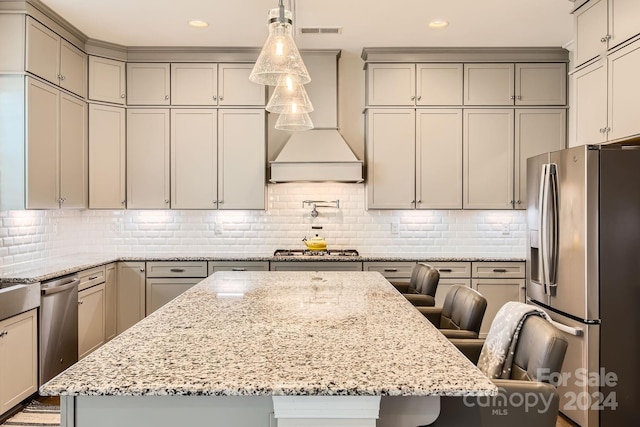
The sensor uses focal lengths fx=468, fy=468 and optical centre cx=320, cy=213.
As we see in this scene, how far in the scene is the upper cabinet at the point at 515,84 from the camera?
492 centimetres

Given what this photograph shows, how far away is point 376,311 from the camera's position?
83.7 inches

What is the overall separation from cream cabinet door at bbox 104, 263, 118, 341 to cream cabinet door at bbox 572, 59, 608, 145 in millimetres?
4291

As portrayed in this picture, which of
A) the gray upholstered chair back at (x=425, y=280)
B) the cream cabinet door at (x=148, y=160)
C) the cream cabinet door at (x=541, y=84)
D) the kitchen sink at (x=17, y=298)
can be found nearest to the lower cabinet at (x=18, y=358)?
the kitchen sink at (x=17, y=298)

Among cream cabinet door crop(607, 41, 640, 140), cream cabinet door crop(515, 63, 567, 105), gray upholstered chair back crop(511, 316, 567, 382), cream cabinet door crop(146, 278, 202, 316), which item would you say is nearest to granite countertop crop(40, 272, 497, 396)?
gray upholstered chair back crop(511, 316, 567, 382)

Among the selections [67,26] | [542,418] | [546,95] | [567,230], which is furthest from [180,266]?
[546,95]

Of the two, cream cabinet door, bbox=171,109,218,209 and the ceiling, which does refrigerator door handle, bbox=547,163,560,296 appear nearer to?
the ceiling

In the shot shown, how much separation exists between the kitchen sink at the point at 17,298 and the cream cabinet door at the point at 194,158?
184 centimetres

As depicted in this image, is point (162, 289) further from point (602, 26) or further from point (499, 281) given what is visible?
point (602, 26)

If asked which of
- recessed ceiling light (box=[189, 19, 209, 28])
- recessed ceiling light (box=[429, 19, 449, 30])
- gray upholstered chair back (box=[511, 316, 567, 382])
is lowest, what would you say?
gray upholstered chair back (box=[511, 316, 567, 382])

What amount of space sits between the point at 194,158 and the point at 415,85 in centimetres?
245

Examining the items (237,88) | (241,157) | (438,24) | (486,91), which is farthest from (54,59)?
(486,91)

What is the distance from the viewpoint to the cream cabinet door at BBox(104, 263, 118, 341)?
4516mm

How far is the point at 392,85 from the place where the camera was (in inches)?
194

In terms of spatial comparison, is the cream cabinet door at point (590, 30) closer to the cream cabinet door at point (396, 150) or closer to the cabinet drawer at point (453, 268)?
the cream cabinet door at point (396, 150)
